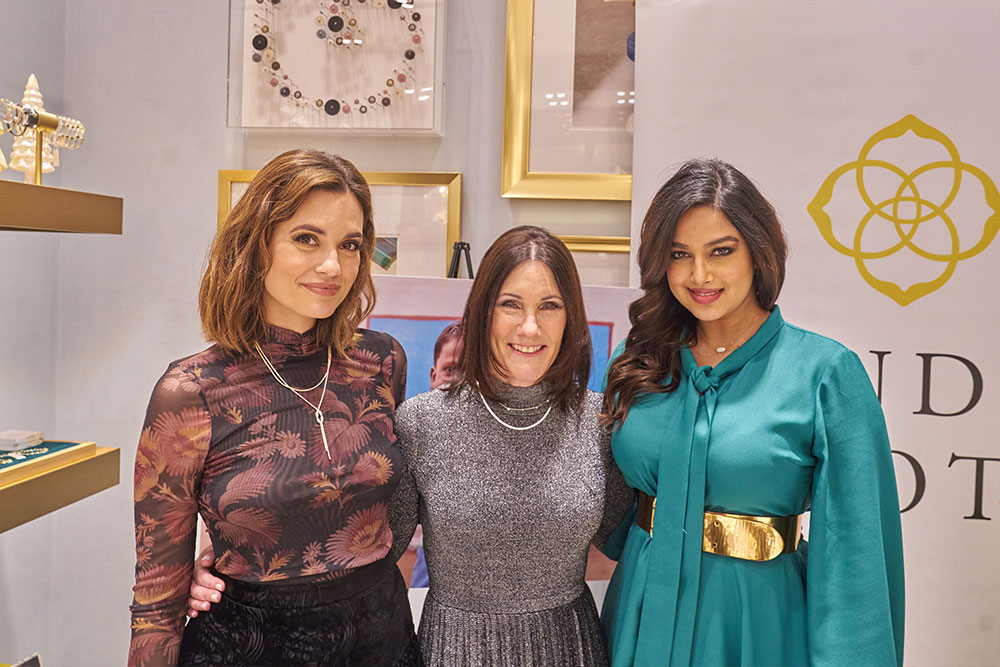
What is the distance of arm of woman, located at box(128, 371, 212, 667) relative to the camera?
61.3 inches

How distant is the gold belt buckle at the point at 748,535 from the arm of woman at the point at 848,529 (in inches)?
2.3

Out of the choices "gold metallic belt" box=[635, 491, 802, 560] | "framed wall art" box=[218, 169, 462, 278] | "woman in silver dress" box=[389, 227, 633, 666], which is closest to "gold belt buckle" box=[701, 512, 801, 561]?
"gold metallic belt" box=[635, 491, 802, 560]

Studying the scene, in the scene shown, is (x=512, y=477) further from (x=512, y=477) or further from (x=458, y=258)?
(x=458, y=258)

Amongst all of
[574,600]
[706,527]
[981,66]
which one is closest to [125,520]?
[574,600]

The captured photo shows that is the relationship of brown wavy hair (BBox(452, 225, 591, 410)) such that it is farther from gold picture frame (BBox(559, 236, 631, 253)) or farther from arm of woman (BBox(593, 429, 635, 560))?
gold picture frame (BBox(559, 236, 631, 253))

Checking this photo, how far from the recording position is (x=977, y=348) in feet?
7.84

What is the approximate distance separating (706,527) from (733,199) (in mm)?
686

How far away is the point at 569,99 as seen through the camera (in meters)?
2.66

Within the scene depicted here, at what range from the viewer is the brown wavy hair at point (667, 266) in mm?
1737

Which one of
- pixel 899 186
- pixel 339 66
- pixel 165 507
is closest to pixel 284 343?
pixel 165 507

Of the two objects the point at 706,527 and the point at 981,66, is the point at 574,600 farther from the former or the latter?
the point at 981,66

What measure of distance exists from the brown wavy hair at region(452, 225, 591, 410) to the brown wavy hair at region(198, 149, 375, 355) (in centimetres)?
37

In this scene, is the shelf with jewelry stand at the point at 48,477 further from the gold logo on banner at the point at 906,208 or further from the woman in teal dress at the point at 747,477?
Result: the gold logo on banner at the point at 906,208

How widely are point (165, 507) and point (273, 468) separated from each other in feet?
0.68
